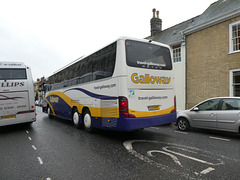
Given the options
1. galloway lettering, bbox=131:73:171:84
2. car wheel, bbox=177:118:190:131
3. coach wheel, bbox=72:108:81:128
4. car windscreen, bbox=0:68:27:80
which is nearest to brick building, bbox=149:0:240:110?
car wheel, bbox=177:118:190:131

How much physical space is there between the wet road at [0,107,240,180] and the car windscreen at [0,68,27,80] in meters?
3.58

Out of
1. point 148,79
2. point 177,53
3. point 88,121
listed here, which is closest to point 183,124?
point 148,79

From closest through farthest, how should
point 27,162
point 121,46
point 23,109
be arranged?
point 27,162 → point 121,46 → point 23,109

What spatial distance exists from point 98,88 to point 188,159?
386cm

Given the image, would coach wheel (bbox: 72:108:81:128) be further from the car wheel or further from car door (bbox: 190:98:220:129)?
car door (bbox: 190:98:220:129)

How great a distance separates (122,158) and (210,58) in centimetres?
1103

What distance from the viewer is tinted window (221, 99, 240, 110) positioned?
6.05 metres

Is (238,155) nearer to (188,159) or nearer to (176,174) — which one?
(188,159)

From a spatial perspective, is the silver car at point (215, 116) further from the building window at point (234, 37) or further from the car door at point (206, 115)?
the building window at point (234, 37)

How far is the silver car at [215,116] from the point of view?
602 cm

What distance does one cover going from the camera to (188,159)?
4176 mm

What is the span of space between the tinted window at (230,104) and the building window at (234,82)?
222 inches

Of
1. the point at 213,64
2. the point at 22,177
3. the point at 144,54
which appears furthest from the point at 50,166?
the point at 213,64

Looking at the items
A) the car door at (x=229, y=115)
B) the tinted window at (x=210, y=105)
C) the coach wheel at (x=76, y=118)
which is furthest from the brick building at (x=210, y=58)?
the coach wheel at (x=76, y=118)
